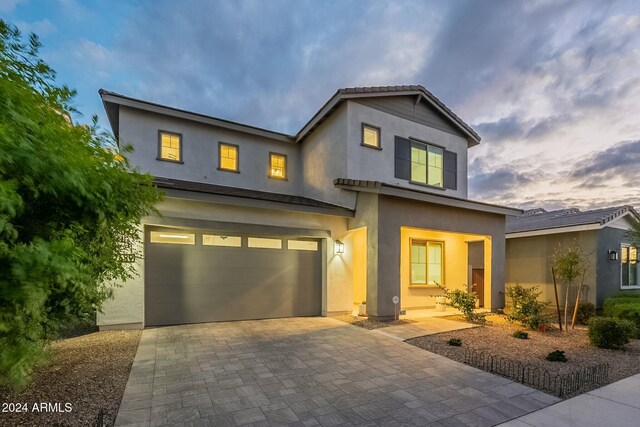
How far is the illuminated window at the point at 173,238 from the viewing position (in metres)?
8.20

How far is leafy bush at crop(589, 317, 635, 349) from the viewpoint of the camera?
22.8 feet

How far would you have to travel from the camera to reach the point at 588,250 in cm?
1170

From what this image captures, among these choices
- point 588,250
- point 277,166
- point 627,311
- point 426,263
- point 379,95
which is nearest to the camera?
point 627,311

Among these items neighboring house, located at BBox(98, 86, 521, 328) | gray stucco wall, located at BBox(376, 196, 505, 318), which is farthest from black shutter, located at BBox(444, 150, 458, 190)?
gray stucco wall, located at BBox(376, 196, 505, 318)

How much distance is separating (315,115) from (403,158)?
3.77m

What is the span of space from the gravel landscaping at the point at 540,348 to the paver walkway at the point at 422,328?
0.28 metres

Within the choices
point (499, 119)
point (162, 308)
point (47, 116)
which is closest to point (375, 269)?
point (162, 308)

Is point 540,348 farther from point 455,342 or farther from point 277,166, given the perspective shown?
point 277,166

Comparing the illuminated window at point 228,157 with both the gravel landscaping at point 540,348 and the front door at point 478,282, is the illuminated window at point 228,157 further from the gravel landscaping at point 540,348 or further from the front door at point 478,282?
the front door at point 478,282

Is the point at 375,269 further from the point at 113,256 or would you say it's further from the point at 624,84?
the point at 624,84

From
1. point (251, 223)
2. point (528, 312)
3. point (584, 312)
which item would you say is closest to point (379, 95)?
point (251, 223)

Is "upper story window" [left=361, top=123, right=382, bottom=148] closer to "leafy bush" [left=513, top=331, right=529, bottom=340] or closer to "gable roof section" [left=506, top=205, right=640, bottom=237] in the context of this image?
"leafy bush" [left=513, top=331, right=529, bottom=340]

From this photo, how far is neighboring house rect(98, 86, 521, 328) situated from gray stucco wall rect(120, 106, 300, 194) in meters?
0.04

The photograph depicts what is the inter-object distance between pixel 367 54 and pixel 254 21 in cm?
504
